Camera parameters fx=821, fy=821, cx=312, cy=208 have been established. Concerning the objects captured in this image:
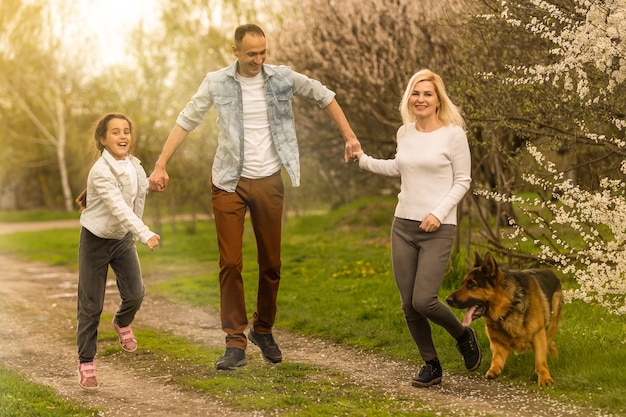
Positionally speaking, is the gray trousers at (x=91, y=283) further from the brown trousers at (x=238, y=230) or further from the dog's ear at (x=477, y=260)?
the dog's ear at (x=477, y=260)

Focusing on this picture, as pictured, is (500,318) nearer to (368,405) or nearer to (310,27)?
(368,405)

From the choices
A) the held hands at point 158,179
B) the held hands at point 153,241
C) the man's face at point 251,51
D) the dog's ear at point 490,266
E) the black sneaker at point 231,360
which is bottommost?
the black sneaker at point 231,360

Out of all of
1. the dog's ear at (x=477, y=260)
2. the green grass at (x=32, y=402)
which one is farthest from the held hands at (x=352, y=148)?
the green grass at (x=32, y=402)

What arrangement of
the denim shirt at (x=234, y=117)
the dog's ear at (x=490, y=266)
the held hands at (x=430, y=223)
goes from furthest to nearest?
the denim shirt at (x=234, y=117) < the dog's ear at (x=490, y=266) < the held hands at (x=430, y=223)

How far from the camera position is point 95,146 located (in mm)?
6340

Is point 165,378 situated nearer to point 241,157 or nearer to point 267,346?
point 267,346

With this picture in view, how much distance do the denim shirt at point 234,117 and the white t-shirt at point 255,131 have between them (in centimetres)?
5

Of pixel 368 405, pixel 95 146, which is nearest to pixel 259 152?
pixel 95 146

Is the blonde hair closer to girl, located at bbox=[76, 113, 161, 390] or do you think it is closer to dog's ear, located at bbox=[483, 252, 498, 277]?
dog's ear, located at bbox=[483, 252, 498, 277]

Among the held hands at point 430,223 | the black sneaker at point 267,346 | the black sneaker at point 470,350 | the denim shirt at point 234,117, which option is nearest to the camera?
the held hands at point 430,223

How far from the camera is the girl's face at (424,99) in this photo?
5.88 metres

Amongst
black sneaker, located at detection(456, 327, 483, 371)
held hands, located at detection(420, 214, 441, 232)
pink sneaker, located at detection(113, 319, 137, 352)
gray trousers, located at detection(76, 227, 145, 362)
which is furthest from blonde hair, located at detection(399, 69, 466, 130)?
pink sneaker, located at detection(113, 319, 137, 352)

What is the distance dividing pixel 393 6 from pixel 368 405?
8.71m

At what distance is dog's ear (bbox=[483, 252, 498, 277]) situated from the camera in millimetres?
5851
